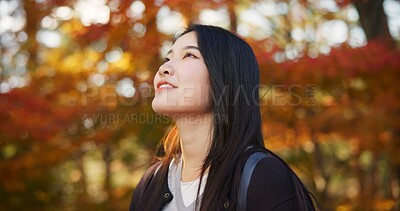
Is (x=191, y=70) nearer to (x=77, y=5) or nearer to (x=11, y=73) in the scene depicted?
(x=77, y=5)

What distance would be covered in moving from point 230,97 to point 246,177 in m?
0.36

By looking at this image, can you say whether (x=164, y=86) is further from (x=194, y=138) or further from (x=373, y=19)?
(x=373, y=19)

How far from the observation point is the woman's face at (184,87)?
204 cm

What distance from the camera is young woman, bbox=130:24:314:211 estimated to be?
193 cm

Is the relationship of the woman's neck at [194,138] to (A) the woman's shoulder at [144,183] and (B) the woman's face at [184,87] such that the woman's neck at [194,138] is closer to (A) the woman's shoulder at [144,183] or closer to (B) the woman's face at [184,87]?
(B) the woman's face at [184,87]

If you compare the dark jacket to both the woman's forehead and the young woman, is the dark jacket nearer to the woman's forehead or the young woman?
the young woman

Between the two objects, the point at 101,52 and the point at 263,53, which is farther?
the point at 101,52

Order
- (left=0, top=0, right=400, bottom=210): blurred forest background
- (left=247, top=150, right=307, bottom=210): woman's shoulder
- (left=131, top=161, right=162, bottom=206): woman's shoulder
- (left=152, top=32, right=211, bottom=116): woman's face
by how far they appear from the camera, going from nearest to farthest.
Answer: (left=247, top=150, right=307, bottom=210): woman's shoulder
(left=152, top=32, right=211, bottom=116): woman's face
(left=131, top=161, right=162, bottom=206): woman's shoulder
(left=0, top=0, right=400, bottom=210): blurred forest background

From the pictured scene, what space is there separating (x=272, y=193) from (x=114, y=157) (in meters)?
11.5

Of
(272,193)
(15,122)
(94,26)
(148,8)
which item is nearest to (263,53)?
(148,8)

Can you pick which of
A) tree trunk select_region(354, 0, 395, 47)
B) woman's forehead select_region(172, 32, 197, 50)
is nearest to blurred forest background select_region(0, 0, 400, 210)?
tree trunk select_region(354, 0, 395, 47)

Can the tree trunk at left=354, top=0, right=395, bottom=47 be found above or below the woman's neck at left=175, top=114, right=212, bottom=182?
above

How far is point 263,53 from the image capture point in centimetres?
500

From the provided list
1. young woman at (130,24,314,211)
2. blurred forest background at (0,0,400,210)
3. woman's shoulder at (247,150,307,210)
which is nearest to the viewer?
woman's shoulder at (247,150,307,210)
